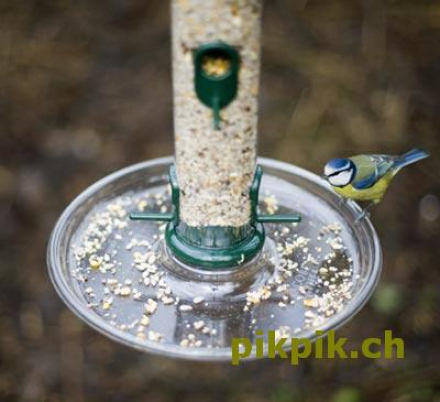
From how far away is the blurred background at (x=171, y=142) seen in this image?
466 cm

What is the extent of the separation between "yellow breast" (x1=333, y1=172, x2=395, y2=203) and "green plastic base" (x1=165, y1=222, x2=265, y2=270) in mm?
401

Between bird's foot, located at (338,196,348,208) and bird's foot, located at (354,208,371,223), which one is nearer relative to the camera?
bird's foot, located at (354,208,371,223)

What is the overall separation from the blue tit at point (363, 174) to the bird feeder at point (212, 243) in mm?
102

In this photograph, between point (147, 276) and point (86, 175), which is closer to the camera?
point (147, 276)

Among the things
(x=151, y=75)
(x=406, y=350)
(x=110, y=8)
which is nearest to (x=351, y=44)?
(x=151, y=75)

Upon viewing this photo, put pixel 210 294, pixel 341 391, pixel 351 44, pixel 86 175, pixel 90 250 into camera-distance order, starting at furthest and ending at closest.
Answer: pixel 351 44
pixel 86 175
pixel 341 391
pixel 90 250
pixel 210 294

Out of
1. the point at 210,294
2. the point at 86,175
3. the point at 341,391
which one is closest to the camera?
the point at 210,294

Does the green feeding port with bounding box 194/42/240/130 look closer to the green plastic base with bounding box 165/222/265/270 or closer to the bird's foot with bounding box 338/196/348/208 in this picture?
the green plastic base with bounding box 165/222/265/270

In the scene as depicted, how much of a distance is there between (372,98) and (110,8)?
221 centimetres

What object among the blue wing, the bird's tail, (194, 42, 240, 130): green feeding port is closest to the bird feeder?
(194, 42, 240, 130): green feeding port

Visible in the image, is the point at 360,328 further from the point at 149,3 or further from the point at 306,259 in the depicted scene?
the point at 149,3

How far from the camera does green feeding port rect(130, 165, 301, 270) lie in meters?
2.66

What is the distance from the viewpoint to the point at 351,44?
585 cm

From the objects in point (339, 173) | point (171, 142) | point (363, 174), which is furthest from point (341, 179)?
point (171, 142)
